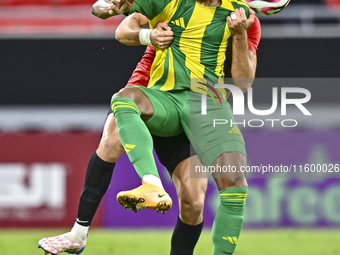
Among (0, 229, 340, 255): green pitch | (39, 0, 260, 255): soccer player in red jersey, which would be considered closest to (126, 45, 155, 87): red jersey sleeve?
(39, 0, 260, 255): soccer player in red jersey

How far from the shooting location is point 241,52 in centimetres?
292

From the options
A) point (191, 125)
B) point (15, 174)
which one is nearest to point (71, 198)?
point (15, 174)

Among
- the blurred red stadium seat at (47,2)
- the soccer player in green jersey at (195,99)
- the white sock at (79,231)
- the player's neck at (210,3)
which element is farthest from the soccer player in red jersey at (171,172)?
the blurred red stadium seat at (47,2)

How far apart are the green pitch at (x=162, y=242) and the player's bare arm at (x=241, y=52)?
83.1 inches

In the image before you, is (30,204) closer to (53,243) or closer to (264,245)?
(264,245)

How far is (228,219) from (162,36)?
963mm

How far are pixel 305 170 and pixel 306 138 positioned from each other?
1.08 ft

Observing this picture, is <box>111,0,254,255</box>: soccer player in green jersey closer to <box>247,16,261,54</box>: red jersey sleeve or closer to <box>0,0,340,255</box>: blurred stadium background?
<box>247,16,261,54</box>: red jersey sleeve

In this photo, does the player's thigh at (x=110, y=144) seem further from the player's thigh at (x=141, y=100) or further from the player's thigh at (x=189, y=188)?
the player's thigh at (x=189, y=188)

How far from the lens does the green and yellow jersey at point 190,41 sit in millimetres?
2848

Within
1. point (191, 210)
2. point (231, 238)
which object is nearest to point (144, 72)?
point (191, 210)

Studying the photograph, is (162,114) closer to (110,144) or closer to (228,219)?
(110,144)

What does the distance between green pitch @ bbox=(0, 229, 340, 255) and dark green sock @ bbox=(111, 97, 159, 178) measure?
2181 millimetres

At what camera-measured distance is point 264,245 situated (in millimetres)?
5039
